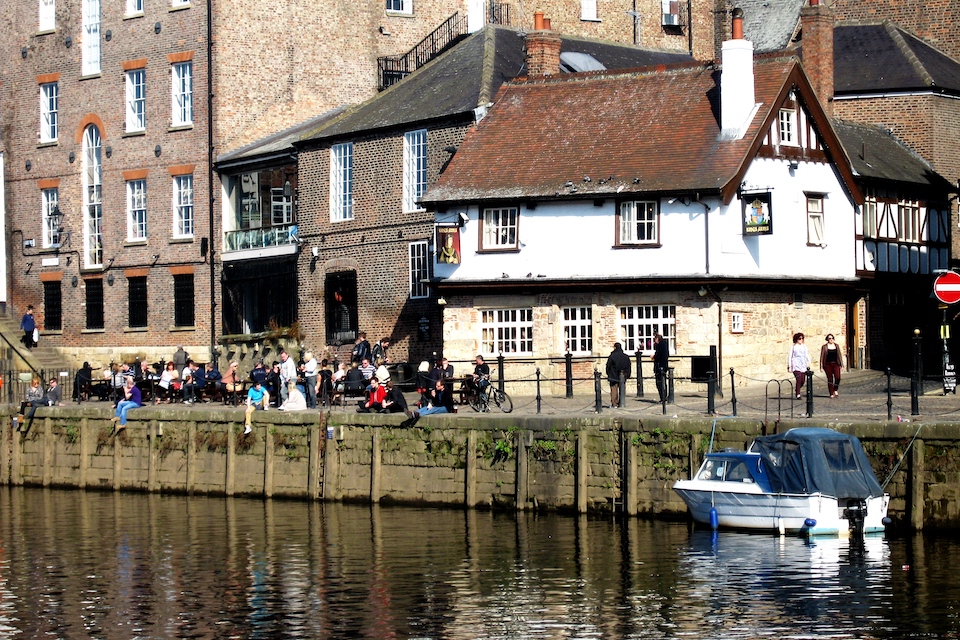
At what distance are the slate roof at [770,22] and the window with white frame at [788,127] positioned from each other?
15.6m

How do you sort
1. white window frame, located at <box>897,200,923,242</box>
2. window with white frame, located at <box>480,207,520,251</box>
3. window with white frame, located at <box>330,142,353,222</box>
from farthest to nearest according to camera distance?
window with white frame, located at <box>330,142,353,222</box>
white window frame, located at <box>897,200,923,242</box>
window with white frame, located at <box>480,207,520,251</box>

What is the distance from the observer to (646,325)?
135 ft

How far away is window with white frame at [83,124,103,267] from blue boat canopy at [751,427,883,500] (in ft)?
111

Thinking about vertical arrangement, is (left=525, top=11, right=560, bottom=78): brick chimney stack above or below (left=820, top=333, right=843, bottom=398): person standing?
above

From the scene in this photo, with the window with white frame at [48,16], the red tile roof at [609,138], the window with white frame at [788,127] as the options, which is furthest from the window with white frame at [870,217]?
the window with white frame at [48,16]

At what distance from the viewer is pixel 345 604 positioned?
84.7 ft

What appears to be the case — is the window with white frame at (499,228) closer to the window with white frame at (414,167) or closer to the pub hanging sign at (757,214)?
the window with white frame at (414,167)

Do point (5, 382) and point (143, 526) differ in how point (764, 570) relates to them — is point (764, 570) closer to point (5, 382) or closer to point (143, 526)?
point (143, 526)

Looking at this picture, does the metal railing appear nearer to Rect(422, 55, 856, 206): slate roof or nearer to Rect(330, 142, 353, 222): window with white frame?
Rect(330, 142, 353, 222): window with white frame

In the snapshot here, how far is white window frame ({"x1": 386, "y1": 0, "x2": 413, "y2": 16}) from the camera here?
56.6 m

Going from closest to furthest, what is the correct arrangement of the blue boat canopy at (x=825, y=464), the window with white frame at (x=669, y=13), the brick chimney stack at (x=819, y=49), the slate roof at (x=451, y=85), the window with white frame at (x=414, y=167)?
the blue boat canopy at (x=825, y=464)
the brick chimney stack at (x=819, y=49)
the slate roof at (x=451, y=85)
the window with white frame at (x=414, y=167)
the window with white frame at (x=669, y=13)

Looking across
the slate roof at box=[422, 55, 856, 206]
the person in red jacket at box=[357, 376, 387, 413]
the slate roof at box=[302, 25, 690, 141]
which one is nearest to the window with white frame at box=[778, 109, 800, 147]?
the slate roof at box=[422, 55, 856, 206]

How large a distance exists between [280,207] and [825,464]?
26781 millimetres

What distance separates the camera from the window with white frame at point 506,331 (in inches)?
1668
